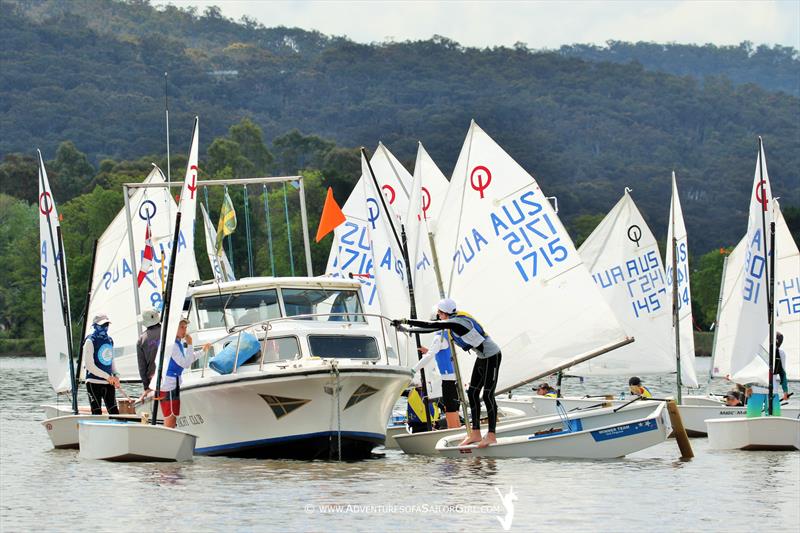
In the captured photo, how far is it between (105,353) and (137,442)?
3.78m

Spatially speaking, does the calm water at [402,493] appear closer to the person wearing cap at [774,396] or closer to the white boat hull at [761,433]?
the white boat hull at [761,433]

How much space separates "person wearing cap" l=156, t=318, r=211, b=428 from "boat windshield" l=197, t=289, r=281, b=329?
203 centimetres

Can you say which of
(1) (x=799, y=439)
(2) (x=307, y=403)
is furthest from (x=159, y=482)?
(1) (x=799, y=439)

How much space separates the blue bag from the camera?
2664 centimetres

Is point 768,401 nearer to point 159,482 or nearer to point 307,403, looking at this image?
point 307,403

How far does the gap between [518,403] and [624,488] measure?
15629 millimetres

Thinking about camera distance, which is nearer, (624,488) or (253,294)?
(624,488)

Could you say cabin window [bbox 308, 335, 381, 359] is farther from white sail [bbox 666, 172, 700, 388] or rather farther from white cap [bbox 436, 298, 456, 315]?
white sail [bbox 666, 172, 700, 388]

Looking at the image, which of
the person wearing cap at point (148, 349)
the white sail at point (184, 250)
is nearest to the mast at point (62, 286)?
the person wearing cap at point (148, 349)

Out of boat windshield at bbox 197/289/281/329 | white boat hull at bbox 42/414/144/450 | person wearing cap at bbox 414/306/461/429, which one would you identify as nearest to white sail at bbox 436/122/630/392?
person wearing cap at bbox 414/306/461/429

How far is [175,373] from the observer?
26.6 meters

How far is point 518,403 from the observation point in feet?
125

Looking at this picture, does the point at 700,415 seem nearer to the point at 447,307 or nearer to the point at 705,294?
the point at 447,307

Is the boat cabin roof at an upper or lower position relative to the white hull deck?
upper
